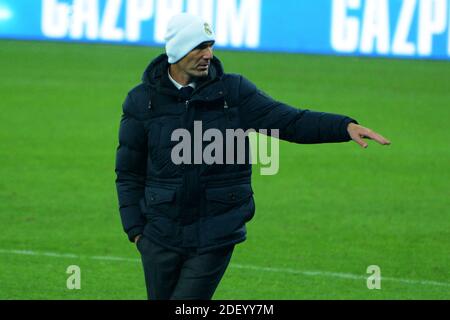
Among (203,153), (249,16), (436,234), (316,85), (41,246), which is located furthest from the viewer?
(249,16)

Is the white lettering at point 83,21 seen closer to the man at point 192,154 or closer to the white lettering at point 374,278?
the white lettering at point 374,278

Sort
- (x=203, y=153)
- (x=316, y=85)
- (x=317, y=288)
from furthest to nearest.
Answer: (x=316, y=85) → (x=317, y=288) → (x=203, y=153)

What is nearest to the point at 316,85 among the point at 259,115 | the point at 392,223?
the point at 392,223

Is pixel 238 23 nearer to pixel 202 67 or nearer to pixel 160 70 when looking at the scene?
pixel 160 70

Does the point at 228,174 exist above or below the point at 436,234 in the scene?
above

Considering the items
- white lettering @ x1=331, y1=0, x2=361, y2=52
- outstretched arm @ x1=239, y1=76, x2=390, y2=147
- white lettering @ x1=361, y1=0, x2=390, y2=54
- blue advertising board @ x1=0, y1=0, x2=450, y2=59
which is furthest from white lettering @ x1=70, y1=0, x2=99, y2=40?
Answer: outstretched arm @ x1=239, y1=76, x2=390, y2=147

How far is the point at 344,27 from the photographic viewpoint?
25.3 metres

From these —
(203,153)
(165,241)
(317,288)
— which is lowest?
(317,288)

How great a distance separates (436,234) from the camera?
485 inches

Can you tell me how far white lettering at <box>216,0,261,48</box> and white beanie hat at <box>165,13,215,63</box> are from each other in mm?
18660

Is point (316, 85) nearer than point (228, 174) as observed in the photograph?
No

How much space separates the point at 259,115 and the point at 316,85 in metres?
15.3

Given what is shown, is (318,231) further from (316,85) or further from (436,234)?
(316,85)

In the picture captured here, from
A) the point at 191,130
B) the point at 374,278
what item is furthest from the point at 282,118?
the point at 374,278
